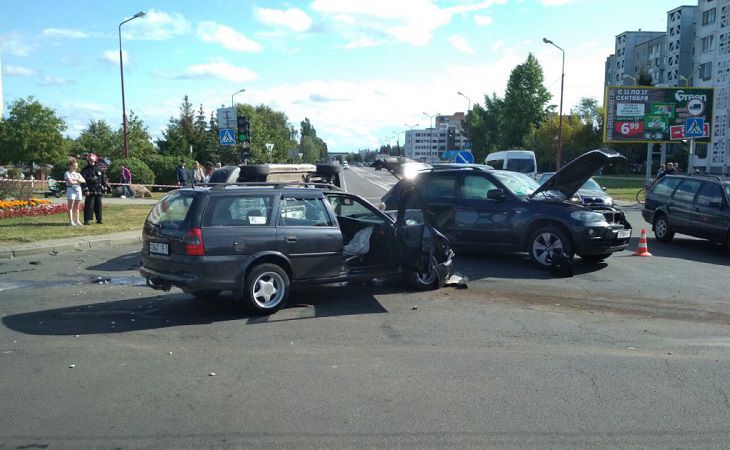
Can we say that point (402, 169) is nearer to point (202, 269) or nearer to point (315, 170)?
point (202, 269)

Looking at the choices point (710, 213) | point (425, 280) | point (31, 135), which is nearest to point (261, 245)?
point (425, 280)

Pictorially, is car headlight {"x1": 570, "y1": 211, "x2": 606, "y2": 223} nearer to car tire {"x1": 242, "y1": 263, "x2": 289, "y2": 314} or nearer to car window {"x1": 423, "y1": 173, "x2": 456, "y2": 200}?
car window {"x1": 423, "y1": 173, "x2": 456, "y2": 200}

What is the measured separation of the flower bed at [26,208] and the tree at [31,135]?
31800 mm

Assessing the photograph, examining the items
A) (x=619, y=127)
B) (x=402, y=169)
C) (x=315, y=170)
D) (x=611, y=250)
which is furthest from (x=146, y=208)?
(x=619, y=127)

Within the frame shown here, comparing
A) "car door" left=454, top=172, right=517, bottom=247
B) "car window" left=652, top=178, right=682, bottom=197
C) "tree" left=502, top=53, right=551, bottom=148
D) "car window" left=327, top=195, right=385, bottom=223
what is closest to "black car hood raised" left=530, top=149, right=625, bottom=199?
"car door" left=454, top=172, right=517, bottom=247

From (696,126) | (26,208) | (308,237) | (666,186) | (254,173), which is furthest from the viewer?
(696,126)

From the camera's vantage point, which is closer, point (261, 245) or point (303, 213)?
point (261, 245)

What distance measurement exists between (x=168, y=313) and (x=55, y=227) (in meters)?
9.52

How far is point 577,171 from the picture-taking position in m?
10.4

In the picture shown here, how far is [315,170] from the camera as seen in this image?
1402 cm

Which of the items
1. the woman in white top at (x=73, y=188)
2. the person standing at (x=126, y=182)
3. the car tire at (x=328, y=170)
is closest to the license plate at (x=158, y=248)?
the car tire at (x=328, y=170)

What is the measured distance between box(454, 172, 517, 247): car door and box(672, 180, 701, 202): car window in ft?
18.3

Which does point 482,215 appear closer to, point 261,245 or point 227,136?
point 261,245

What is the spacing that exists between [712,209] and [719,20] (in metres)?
67.0
